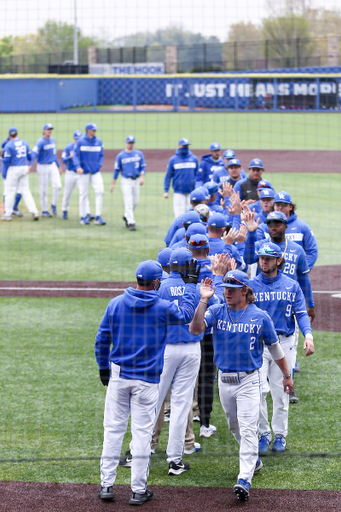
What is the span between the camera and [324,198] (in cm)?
1897

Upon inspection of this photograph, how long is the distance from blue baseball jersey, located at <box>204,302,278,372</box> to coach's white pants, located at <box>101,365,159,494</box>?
1.88 feet

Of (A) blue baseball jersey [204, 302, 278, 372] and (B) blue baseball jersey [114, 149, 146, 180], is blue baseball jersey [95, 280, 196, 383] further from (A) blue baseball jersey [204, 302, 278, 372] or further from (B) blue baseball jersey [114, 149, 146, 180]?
(B) blue baseball jersey [114, 149, 146, 180]

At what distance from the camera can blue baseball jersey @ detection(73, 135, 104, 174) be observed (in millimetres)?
15164

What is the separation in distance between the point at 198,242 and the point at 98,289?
533cm

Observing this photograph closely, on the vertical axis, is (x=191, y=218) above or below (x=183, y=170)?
below

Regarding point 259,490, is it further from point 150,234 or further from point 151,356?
point 150,234

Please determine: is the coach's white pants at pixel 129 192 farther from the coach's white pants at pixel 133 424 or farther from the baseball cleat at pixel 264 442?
the coach's white pants at pixel 133 424

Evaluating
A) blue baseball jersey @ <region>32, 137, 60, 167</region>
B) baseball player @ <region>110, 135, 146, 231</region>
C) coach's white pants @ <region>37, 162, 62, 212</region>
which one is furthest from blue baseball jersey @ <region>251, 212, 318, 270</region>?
coach's white pants @ <region>37, 162, 62, 212</region>

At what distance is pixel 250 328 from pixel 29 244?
970 centimetres

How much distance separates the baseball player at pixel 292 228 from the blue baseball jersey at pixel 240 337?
2223 mm

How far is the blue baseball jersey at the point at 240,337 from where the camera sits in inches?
199

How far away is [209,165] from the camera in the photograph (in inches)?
505

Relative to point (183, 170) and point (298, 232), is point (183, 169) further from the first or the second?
point (298, 232)

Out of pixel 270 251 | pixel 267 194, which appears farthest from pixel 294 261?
pixel 267 194
